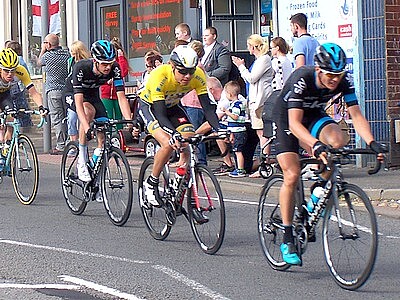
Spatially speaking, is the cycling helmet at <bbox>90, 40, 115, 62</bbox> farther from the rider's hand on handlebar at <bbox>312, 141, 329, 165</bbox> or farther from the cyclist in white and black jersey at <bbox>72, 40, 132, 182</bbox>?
the rider's hand on handlebar at <bbox>312, 141, 329, 165</bbox>

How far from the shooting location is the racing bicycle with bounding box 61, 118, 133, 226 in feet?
32.3

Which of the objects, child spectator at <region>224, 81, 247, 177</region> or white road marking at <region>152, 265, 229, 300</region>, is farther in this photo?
child spectator at <region>224, 81, 247, 177</region>

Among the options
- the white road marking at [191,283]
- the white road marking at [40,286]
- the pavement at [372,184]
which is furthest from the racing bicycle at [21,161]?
the white road marking at [40,286]

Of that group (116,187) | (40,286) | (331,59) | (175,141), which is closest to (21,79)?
(116,187)

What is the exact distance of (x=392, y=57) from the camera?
13977mm

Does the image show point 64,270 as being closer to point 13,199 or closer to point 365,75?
point 13,199

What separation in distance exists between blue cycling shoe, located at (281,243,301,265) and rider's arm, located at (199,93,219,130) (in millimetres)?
1559

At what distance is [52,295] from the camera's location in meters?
7.07

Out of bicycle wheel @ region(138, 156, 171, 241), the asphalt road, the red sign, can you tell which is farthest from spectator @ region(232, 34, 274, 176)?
bicycle wheel @ region(138, 156, 171, 241)

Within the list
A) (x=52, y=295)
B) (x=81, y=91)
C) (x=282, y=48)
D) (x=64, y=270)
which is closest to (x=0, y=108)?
(x=81, y=91)

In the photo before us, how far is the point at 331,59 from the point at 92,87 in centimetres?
408

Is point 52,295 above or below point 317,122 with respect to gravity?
below

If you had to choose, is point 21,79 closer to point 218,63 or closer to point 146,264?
point 218,63

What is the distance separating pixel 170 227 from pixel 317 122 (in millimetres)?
2127
